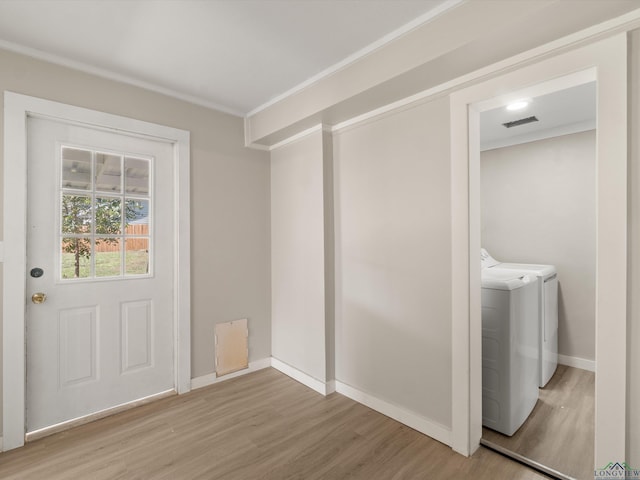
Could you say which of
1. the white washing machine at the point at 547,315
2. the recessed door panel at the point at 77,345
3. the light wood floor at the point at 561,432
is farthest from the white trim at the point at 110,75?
the light wood floor at the point at 561,432

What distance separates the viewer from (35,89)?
6.64ft

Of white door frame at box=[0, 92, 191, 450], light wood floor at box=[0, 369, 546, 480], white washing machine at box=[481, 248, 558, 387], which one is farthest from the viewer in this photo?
white washing machine at box=[481, 248, 558, 387]

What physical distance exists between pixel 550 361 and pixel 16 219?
4.26 meters

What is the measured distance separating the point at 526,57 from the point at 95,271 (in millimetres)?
3050

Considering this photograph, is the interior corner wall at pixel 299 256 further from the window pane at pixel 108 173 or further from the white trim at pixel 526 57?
the window pane at pixel 108 173

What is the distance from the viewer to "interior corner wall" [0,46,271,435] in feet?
7.90

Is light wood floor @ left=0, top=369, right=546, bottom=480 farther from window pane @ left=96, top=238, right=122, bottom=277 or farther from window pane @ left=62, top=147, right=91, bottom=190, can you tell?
window pane @ left=62, top=147, right=91, bottom=190

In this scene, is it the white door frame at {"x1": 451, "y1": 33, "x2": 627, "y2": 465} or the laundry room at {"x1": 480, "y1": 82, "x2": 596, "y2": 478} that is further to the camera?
the laundry room at {"x1": 480, "y1": 82, "x2": 596, "y2": 478}

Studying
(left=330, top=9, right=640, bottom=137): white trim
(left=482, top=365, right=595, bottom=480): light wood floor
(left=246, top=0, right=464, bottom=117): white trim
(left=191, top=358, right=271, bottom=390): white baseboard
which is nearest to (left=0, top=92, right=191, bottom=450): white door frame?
(left=191, top=358, right=271, bottom=390): white baseboard

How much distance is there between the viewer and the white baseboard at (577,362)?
3.03 metres

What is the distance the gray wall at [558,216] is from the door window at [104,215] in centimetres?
366

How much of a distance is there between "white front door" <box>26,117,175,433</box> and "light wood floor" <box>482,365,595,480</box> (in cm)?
264

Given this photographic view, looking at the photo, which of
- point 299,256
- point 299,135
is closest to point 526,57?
point 299,135

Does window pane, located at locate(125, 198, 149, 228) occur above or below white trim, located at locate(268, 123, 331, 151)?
Result: below
